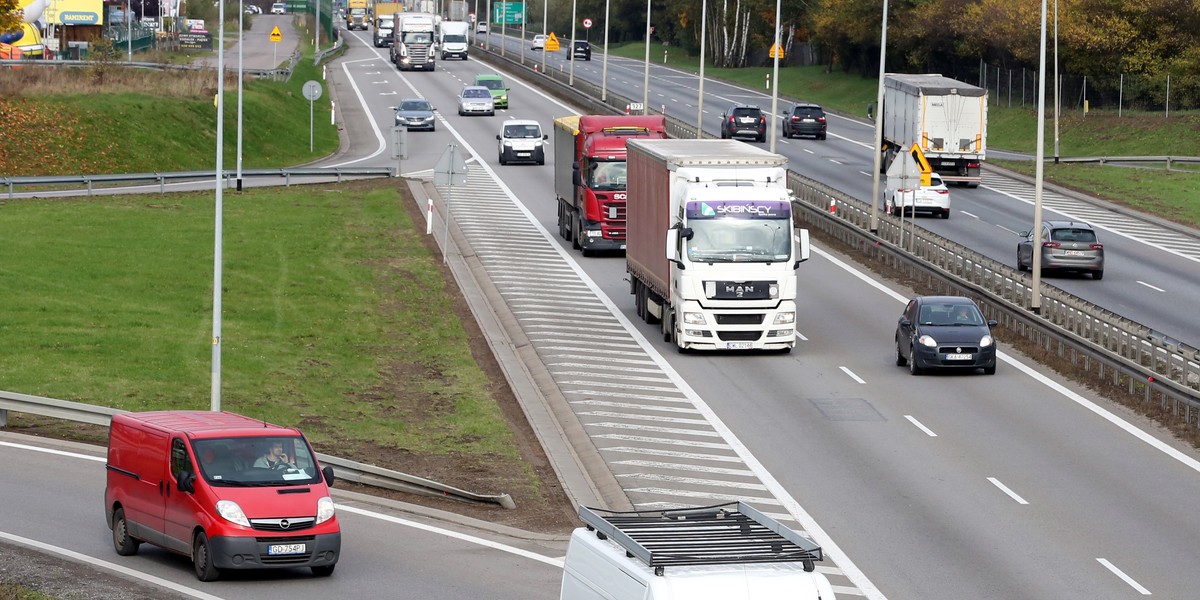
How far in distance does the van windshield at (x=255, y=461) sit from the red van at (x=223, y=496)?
0.04 feet

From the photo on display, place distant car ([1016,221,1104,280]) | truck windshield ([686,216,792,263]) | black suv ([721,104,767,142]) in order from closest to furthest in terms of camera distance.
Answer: truck windshield ([686,216,792,263])
distant car ([1016,221,1104,280])
black suv ([721,104,767,142])

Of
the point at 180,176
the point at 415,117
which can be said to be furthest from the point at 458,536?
the point at 415,117

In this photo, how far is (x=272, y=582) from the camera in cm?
1859

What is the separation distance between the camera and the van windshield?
60.4ft

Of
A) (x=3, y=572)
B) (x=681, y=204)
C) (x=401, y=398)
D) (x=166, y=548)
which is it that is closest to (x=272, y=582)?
(x=166, y=548)

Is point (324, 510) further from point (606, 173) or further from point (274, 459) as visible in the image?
point (606, 173)

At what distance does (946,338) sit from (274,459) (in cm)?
1734

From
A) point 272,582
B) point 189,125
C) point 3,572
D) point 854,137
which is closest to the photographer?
point 3,572

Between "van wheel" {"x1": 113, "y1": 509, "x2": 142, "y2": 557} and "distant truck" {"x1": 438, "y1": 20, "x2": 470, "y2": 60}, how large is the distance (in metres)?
114

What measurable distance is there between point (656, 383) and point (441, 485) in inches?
355

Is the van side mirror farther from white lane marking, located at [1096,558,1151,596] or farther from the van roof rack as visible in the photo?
white lane marking, located at [1096,558,1151,596]

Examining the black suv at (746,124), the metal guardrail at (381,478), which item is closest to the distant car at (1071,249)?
the metal guardrail at (381,478)

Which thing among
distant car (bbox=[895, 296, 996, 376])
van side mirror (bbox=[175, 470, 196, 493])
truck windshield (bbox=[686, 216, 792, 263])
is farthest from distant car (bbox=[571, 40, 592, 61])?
van side mirror (bbox=[175, 470, 196, 493])

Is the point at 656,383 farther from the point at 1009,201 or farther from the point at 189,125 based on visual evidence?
the point at 189,125
